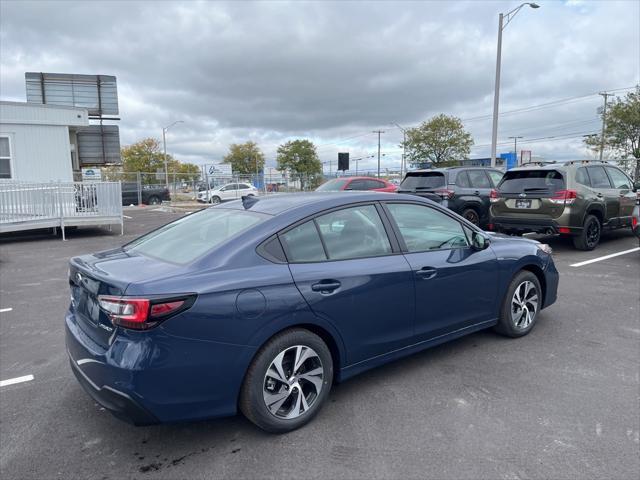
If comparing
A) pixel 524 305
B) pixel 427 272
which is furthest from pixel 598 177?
pixel 427 272

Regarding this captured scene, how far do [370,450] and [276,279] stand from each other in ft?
3.91

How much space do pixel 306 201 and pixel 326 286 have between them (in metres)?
0.74

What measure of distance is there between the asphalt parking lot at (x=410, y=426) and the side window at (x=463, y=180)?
7.19 metres

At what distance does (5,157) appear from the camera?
14688 millimetres

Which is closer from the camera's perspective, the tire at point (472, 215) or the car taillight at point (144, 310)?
the car taillight at point (144, 310)

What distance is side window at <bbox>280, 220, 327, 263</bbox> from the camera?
3056 mm

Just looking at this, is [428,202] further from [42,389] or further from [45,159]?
[45,159]

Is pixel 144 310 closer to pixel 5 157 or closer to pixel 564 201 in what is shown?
pixel 564 201

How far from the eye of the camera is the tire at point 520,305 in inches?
173

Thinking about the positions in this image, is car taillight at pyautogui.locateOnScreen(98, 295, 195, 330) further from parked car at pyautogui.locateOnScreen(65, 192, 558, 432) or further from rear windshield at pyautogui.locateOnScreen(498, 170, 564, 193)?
rear windshield at pyautogui.locateOnScreen(498, 170, 564, 193)

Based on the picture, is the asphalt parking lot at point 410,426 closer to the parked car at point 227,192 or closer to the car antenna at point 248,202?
the car antenna at point 248,202

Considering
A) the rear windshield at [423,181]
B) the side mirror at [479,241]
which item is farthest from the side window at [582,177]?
the side mirror at [479,241]

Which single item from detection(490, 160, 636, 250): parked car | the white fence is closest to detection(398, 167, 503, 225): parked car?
detection(490, 160, 636, 250): parked car

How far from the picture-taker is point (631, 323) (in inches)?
197
